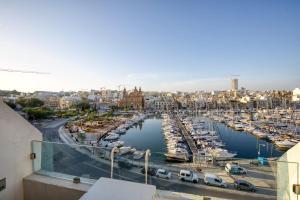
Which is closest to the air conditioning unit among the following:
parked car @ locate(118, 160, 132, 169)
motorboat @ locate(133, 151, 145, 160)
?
motorboat @ locate(133, 151, 145, 160)

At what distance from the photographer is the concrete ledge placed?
1.71 m

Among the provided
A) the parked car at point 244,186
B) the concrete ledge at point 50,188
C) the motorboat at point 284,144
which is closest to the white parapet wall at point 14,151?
the concrete ledge at point 50,188

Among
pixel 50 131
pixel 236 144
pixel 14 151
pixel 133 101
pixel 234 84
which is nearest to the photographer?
pixel 14 151

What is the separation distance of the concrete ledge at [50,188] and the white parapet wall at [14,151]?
0.06m

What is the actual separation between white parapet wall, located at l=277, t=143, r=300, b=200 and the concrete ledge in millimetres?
1342

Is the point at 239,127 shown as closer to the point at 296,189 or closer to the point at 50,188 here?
the point at 296,189

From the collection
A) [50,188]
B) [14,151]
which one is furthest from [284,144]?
[14,151]

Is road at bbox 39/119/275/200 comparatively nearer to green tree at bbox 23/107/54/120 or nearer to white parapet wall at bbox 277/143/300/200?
white parapet wall at bbox 277/143/300/200

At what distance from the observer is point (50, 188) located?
1.80 meters

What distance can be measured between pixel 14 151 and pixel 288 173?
1.95 metres

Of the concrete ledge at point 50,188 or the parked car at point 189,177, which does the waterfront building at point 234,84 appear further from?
the concrete ledge at point 50,188

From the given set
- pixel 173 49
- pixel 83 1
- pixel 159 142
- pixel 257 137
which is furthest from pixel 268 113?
pixel 83 1

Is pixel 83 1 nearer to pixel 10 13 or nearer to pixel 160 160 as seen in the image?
pixel 10 13

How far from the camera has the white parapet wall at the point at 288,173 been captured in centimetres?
130
